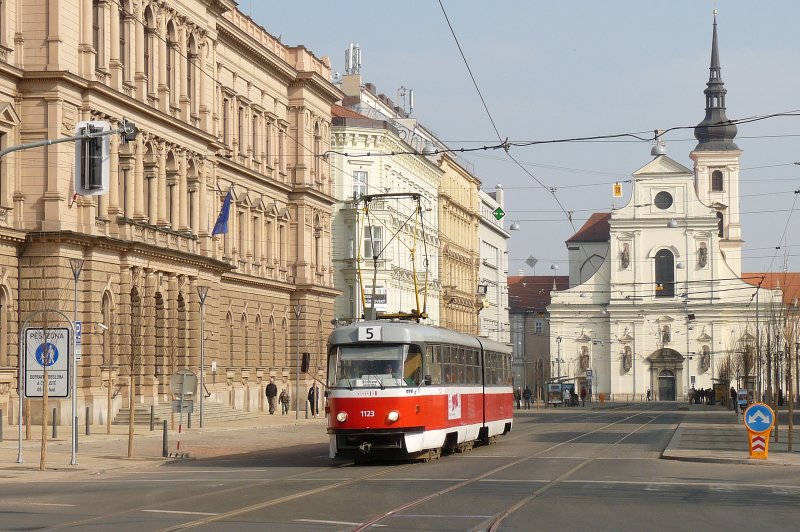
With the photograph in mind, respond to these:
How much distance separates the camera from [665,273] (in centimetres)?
13138

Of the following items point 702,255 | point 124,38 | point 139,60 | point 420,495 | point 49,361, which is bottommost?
point 420,495

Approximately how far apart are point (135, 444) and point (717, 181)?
113m

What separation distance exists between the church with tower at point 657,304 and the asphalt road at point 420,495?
319 feet

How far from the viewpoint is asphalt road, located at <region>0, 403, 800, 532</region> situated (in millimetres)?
17531

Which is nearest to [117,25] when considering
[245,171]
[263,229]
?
[245,171]

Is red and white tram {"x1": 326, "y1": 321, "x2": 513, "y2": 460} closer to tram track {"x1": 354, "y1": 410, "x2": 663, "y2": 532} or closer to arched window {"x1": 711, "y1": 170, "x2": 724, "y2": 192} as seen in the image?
tram track {"x1": 354, "y1": 410, "x2": 663, "y2": 532}

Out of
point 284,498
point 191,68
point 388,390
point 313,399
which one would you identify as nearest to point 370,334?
point 388,390

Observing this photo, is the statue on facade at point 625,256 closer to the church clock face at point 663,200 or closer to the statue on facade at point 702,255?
the church clock face at point 663,200

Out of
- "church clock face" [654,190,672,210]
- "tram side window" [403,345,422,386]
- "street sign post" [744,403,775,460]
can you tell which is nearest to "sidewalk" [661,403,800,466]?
"street sign post" [744,403,775,460]

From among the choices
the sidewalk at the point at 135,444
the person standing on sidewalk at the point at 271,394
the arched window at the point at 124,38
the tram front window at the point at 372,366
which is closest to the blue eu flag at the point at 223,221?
the sidewalk at the point at 135,444

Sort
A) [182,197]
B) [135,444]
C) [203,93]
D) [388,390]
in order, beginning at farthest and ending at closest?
[203,93] → [182,197] → [135,444] → [388,390]

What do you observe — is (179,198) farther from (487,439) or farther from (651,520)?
(651,520)

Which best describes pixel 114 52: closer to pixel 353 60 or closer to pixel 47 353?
pixel 47 353

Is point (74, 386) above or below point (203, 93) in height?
below
